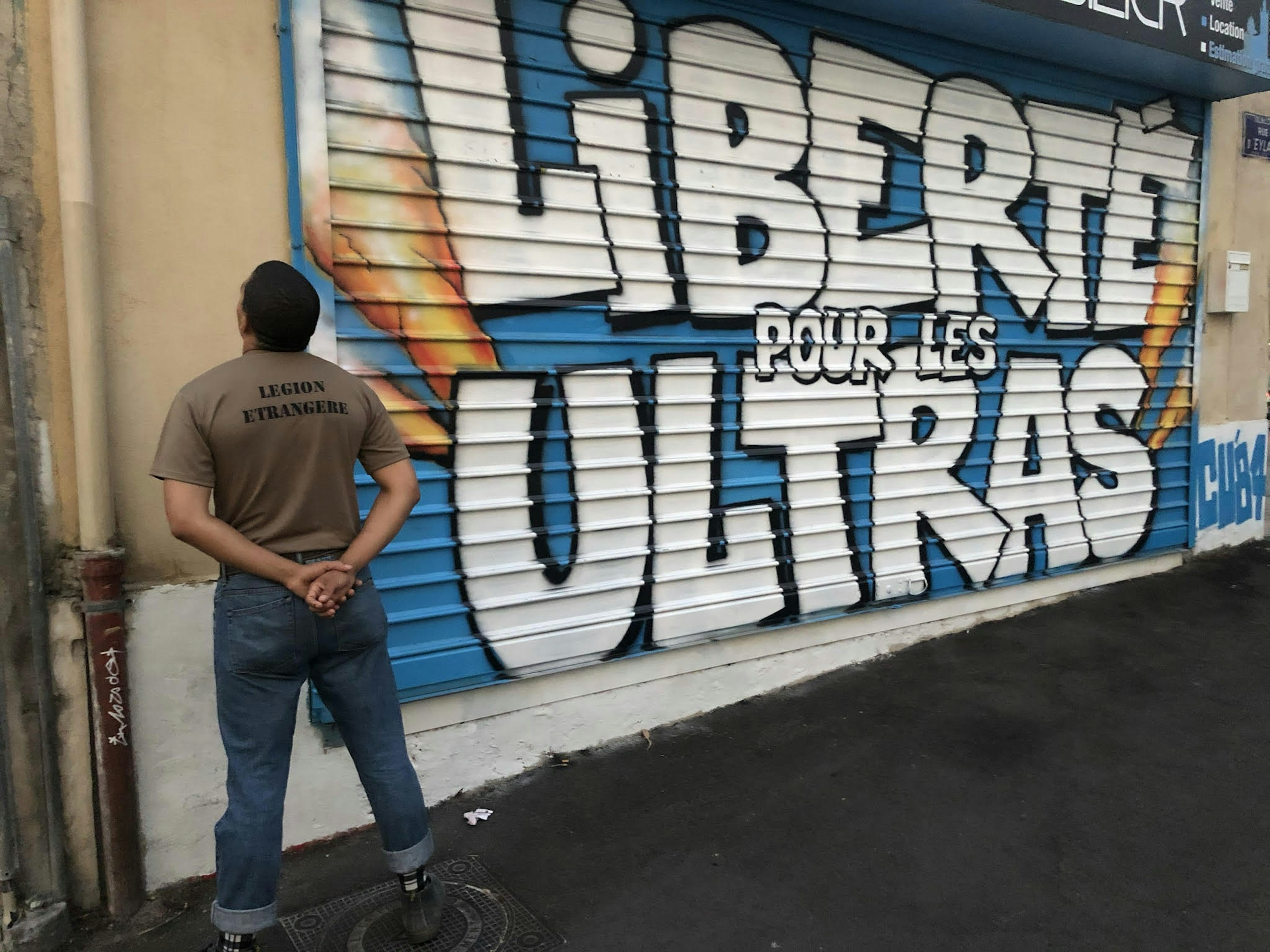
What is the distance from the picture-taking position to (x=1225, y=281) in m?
6.50

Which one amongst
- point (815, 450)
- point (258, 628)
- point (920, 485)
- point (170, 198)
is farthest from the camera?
point (920, 485)

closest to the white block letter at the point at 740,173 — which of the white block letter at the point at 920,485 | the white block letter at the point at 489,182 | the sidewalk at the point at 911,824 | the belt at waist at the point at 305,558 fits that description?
the white block letter at the point at 489,182

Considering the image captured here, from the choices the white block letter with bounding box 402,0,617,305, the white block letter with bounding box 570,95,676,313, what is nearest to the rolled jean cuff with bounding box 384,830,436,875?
the white block letter with bounding box 402,0,617,305

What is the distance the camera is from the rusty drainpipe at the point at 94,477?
286 centimetres

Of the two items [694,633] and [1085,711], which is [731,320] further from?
[1085,711]

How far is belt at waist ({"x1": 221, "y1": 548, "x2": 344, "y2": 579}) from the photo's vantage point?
2.48 meters

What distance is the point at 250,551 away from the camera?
2412 mm

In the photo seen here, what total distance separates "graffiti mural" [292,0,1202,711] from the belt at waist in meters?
0.99

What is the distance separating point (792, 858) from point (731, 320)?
7.95ft

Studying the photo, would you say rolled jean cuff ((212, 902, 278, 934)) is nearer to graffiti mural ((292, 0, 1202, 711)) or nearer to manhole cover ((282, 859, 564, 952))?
manhole cover ((282, 859, 564, 952))

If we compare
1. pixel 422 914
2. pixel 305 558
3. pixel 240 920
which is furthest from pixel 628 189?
pixel 240 920

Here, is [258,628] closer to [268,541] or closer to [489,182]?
[268,541]

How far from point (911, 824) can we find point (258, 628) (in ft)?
8.08

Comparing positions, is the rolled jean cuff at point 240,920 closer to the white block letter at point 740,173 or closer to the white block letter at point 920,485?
the white block letter at point 740,173
